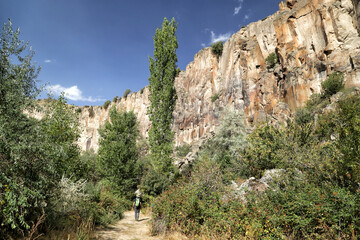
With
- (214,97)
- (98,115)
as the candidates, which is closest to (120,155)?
(214,97)

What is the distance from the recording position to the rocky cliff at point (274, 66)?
23.4 m

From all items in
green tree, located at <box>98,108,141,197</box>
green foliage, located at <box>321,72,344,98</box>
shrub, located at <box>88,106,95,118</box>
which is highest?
shrub, located at <box>88,106,95,118</box>

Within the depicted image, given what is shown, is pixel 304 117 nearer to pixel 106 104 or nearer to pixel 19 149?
pixel 19 149

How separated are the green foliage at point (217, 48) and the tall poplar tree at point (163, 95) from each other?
38.2 metres

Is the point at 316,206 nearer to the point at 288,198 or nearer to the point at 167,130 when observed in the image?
the point at 288,198

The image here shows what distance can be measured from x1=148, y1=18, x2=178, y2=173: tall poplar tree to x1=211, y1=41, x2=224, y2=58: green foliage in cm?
3822

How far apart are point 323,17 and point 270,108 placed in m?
13.7

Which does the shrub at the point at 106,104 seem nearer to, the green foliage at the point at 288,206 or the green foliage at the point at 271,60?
the green foliage at the point at 271,60

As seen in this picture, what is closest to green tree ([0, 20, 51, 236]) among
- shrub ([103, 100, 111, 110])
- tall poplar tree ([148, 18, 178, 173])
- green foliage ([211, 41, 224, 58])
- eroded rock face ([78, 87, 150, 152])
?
tall poplar tree ([148, 18, 178, 173])

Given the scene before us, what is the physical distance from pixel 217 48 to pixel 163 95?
41.7 meters

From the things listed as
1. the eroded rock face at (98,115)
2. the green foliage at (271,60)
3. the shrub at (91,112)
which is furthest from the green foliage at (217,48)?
the shrub at (91,112)

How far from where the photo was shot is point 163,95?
14.0 m

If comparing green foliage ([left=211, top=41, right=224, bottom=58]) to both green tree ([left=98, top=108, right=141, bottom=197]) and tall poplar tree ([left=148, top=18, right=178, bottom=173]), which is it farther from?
green tree ([left=98, top=108, right=141, bottom=197])

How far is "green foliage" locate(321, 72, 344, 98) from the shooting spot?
21.1 m
